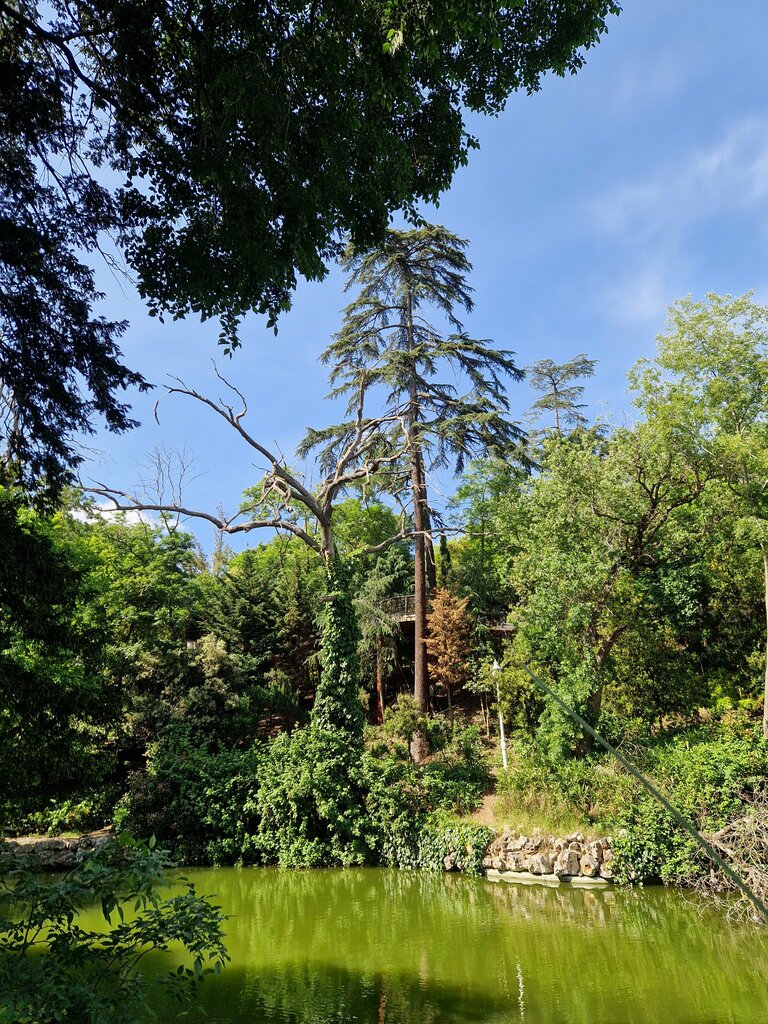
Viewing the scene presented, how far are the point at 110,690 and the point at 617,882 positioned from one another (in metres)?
8.86

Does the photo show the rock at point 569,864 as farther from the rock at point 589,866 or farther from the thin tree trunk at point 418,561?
the thin tree trunk at point 418,561

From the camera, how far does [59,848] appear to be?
54.2 ft

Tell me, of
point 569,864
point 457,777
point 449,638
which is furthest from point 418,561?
point 569,864

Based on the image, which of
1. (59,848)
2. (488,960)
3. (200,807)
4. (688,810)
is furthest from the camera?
(59,848)

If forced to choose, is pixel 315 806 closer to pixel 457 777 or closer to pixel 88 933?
pixel 457 777

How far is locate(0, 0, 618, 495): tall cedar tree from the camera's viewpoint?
506cm

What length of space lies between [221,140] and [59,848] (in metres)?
17.1

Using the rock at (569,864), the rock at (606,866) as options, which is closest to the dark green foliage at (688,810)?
the rock at (606,866)

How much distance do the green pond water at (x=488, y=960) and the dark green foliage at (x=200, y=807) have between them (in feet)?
13.2

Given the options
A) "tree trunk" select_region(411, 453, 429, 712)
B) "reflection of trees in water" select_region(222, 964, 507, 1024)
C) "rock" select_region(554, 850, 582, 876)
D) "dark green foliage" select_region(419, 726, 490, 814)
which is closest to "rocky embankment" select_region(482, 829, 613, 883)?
"rock" select_region(554, 850, 582, 876)

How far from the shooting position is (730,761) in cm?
1145

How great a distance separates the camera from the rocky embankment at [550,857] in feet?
39.0

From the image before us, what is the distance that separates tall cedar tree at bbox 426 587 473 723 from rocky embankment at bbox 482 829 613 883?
6874 mm

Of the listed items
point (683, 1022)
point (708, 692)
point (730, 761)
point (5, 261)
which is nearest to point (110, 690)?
point (5, 261)
